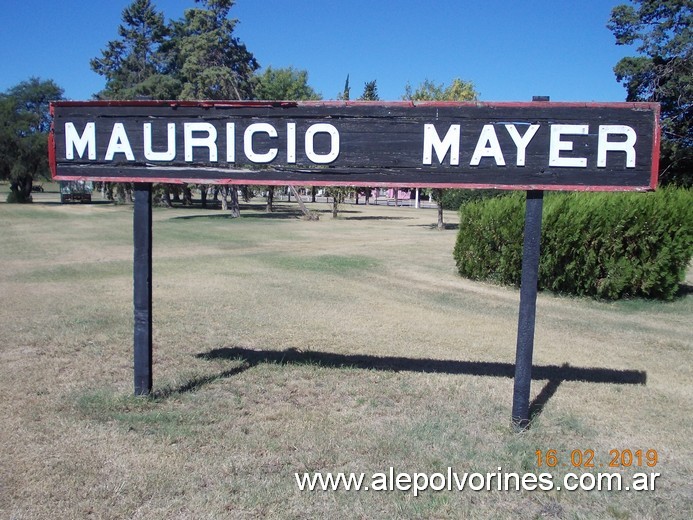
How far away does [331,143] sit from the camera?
193 inches

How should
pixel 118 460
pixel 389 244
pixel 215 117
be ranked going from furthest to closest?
pixel 389 244, pixel 215 117, pixel 118 460

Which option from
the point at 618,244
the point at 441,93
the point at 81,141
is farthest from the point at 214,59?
the point at 81,141

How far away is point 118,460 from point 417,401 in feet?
8.20

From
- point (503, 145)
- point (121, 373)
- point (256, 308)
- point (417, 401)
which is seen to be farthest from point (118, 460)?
point (256, 308)

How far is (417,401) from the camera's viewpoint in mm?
5316

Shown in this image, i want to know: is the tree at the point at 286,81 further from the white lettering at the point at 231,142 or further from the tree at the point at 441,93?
the white lettering at the point at 231,142

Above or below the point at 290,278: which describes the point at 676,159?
above

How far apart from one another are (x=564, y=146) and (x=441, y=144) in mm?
919

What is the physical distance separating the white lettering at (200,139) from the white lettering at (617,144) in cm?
302

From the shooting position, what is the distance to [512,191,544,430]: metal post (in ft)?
15.2

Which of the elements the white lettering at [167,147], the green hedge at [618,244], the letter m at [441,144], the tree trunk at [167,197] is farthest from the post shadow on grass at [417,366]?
the tree trunk at [167,197]

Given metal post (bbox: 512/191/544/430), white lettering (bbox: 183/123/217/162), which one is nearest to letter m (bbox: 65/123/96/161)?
white lettering (bbox: 183/123/217/162)

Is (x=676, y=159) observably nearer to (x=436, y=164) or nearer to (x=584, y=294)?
(x=584, y=294)

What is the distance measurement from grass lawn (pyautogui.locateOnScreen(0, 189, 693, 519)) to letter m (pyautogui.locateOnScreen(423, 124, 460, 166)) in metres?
2.07
